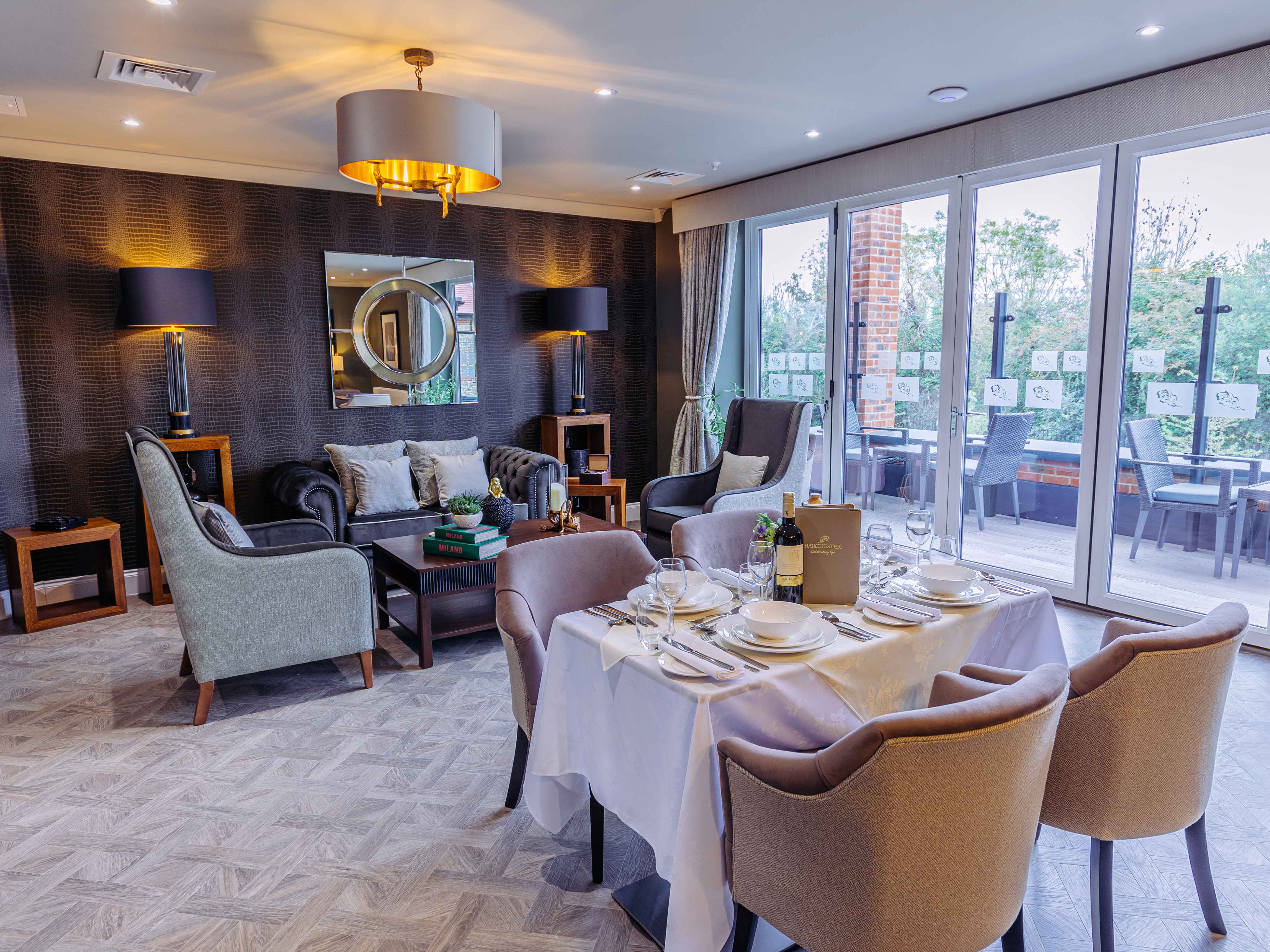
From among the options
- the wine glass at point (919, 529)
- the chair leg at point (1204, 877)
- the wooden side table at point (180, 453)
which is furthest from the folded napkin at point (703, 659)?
the wooden side table at point (180, 453)

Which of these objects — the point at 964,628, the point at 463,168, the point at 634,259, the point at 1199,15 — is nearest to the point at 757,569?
the point at 964,628

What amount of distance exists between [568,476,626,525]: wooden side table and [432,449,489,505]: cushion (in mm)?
606

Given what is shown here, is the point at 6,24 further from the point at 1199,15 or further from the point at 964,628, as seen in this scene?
the point at 1199,15

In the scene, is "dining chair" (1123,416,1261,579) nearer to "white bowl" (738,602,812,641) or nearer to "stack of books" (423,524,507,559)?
"white bowl" (738,602,812,641)

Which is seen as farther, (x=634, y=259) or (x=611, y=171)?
(x=634, y=259)

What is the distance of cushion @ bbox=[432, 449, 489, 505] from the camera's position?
535 centimetres

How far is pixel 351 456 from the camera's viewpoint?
5297 mm

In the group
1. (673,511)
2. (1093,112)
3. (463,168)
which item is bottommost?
(673,511)

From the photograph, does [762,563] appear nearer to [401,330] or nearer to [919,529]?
[919,529]

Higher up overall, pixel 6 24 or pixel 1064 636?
pixel 6 24

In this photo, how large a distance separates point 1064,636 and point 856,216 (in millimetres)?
2967

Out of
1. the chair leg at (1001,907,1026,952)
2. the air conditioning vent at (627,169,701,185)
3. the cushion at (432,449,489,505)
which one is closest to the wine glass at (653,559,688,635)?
the chair leg at (1001,907,1026,952)

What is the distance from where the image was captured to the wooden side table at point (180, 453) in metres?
A: 4.71

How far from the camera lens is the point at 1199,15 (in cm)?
306
